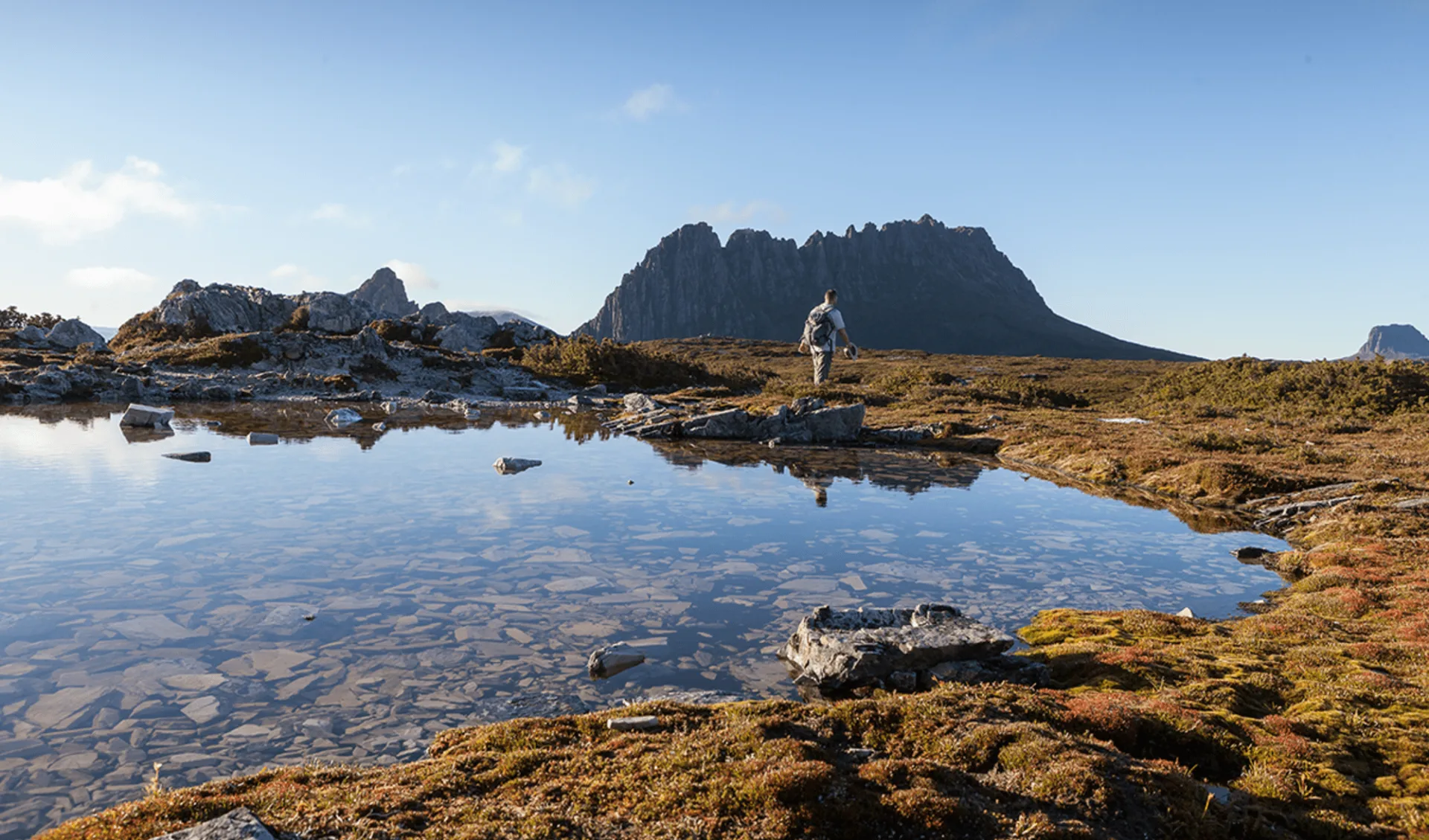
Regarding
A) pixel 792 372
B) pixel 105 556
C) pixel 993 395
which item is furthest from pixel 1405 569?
pixel 792 372

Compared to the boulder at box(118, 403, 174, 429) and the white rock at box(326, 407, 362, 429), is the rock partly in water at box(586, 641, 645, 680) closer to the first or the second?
the white rock at box(326, 407, 362, 429)

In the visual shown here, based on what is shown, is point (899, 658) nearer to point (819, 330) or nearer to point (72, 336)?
point (819, 330)

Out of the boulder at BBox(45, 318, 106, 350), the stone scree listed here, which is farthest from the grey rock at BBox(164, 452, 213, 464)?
the boulder at BBox(45, 318, 106, 350)

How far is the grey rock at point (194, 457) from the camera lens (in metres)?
28.5

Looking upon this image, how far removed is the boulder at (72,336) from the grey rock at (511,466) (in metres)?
77.4

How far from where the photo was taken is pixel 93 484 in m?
23.8

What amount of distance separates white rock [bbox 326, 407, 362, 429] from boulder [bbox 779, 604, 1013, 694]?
37.8 meters

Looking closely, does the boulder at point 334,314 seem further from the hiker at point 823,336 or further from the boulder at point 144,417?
the hiker at point 823,336

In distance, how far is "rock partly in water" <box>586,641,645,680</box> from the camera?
39.1 ft

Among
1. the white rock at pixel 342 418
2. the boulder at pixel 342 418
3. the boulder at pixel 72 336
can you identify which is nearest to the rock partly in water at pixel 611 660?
the boulder at pixel 342 418

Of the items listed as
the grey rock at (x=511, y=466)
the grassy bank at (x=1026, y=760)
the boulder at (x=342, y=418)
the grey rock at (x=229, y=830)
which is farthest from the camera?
the boulder at (x=342, y=418)

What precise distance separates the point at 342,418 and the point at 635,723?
40.7 m

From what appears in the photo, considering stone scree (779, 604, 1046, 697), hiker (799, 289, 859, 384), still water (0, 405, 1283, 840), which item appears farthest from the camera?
hiker (799, 289, 859, 384)

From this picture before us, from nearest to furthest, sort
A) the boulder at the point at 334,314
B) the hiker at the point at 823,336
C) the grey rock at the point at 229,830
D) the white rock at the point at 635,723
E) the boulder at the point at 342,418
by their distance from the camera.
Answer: the grey rock at the point at 229,830, the white rock at the point at 635,723, the boulder at the point at 342,418, the hiker at the point at 823,336, the boulder at the point at 334,314
